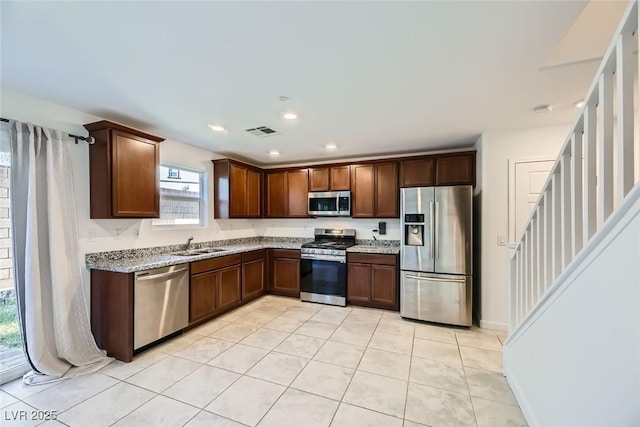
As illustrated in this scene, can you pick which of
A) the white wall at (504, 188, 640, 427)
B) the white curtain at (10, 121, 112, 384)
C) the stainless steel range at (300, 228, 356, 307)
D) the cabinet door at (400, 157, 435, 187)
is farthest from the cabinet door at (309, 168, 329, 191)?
the white wall at (504, 188, 640, 427)

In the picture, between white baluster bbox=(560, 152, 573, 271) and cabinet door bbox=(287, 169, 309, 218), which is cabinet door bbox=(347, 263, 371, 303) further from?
white baluster bbox=(560, 152, 573, 271)

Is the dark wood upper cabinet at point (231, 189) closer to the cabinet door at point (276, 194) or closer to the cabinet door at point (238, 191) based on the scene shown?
the cabinet door at point (238, 191)

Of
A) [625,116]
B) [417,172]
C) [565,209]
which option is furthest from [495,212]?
[625,116]

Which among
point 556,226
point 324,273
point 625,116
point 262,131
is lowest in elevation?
point 324,273

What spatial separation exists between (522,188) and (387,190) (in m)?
1.71

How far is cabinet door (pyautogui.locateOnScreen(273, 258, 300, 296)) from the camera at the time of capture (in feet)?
15.1

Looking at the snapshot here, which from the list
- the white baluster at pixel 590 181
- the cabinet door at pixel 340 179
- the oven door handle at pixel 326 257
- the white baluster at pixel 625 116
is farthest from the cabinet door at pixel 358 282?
the white baluster at pixel 625 116

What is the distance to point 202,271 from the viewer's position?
11.2 feet

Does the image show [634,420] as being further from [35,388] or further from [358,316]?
[35,388]

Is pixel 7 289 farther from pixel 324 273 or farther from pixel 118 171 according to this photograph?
pixel 324 273

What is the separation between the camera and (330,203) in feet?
15.2

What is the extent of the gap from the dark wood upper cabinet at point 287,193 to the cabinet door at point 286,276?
856 millimetres

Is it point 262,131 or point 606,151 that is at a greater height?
point 262,131

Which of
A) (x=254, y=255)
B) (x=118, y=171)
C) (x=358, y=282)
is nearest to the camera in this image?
(x=118, y=171)
